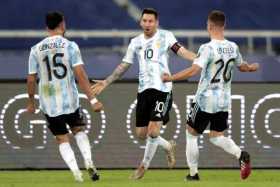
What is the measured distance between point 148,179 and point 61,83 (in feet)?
5.63

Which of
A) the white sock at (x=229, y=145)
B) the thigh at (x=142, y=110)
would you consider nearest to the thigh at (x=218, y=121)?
the white sock at (x=229, y=145)

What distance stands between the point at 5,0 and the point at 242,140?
37.4ft

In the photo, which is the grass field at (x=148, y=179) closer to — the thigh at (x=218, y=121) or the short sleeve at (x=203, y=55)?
the thigh at (x=218, y=121)

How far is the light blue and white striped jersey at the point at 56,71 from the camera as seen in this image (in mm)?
11086

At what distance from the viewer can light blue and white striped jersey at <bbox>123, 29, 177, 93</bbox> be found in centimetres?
1218

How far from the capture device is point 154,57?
40.0 ft

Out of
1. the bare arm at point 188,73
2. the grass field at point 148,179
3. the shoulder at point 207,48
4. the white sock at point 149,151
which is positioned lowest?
the grass field at point 148,179

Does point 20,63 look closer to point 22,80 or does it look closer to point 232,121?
point 22,80

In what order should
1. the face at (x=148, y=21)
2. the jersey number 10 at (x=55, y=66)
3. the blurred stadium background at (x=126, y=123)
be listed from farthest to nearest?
the blurred stadium background at (x=126, y=123)
the face at (x=148, y=21)
the jersey number 10 at (x=55, y=66)

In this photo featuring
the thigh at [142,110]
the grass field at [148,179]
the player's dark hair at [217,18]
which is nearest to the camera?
the grass field at [148,179]

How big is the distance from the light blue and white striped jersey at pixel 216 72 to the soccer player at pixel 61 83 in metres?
1.27

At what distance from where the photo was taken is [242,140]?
14.9 m

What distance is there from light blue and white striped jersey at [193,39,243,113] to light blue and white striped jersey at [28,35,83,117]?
1.41 metres

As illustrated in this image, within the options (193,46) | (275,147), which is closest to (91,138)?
(275,147)
